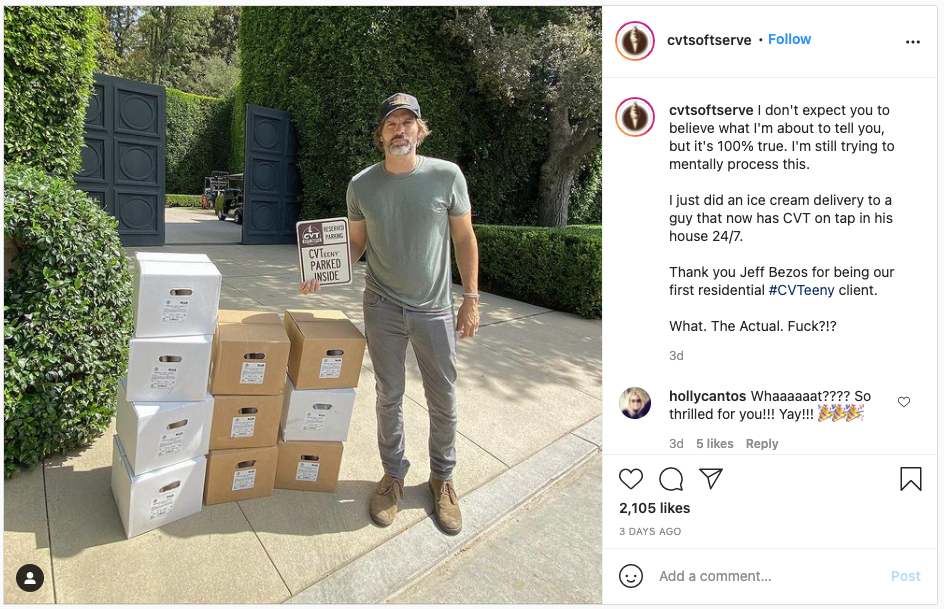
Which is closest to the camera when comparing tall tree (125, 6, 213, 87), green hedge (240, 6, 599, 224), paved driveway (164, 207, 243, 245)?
green hedge (240, 6, 599, 224)

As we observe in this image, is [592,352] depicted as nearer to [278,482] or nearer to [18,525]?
[278,482]

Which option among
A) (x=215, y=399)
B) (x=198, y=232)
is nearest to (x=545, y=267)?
(x=215, y=399)

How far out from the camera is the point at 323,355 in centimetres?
274

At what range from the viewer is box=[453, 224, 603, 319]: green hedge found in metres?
7.38

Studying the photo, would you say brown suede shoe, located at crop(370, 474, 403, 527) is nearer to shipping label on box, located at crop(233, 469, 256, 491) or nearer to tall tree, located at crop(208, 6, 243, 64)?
shipping label on box, located at crop(233, 469, 256, 491)

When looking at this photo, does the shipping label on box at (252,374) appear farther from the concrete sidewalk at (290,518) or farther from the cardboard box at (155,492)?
the concrete sidewalk at (290,518)

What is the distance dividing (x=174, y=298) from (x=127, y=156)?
29.2 feet

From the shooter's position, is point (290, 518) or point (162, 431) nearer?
point (162, 431)

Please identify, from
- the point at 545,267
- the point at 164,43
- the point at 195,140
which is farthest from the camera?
the point at 164,43

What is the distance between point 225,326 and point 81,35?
3410 mm

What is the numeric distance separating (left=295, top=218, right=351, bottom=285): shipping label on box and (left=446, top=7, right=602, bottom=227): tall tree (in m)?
8.78

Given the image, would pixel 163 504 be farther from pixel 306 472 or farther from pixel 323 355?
pixel 323 355
